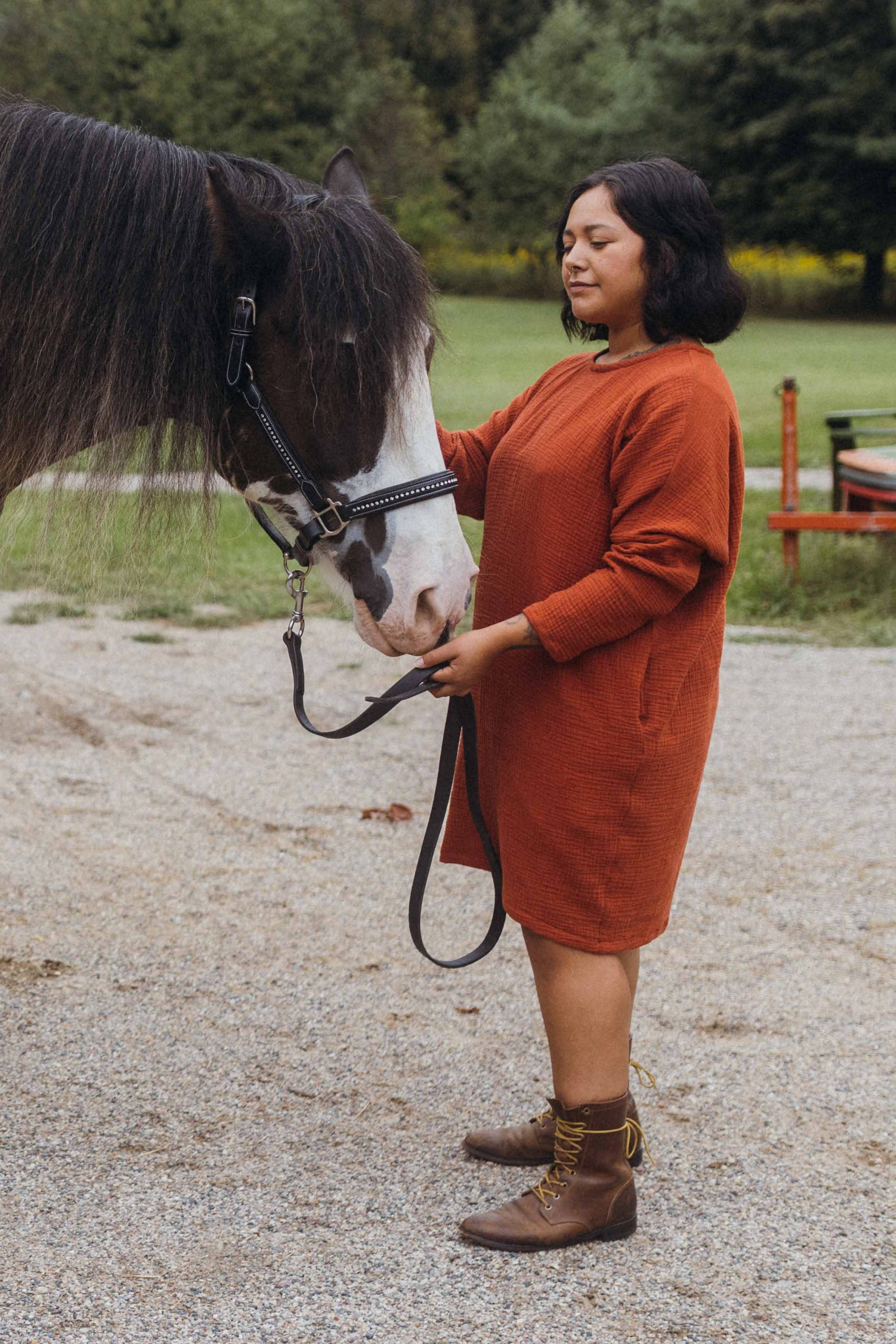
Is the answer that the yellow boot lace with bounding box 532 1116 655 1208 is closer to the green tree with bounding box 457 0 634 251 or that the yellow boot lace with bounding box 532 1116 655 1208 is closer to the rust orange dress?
the rust orange dress

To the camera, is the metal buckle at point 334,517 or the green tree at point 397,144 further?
the green tree at point 397,144

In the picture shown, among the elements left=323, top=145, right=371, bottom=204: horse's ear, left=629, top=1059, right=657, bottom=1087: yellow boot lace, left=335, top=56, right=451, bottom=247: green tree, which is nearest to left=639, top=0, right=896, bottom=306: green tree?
left=335, top=56, right=451, bottom=247: green tree

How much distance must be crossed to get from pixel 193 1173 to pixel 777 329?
28020mm

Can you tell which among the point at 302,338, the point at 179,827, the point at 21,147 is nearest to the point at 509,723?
the point at 302,338

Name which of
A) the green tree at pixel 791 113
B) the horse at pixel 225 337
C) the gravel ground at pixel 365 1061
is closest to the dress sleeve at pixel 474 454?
the horse at pixel 225 337

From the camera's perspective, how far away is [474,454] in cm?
228

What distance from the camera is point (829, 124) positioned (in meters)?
33.3

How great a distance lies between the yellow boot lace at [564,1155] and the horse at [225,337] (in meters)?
0.85

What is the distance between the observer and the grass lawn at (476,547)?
2.30m

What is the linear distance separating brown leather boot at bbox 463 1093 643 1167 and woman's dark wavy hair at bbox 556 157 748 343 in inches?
55.8

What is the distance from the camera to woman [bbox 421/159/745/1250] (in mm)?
1877

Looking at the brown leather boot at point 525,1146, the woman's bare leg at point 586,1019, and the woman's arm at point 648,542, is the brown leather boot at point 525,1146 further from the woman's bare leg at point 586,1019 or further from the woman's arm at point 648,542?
the woman's arm at point 648,542

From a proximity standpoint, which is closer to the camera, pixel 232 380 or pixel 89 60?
pixel 232 380

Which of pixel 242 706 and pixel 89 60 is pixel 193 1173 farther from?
pixel 89 60
